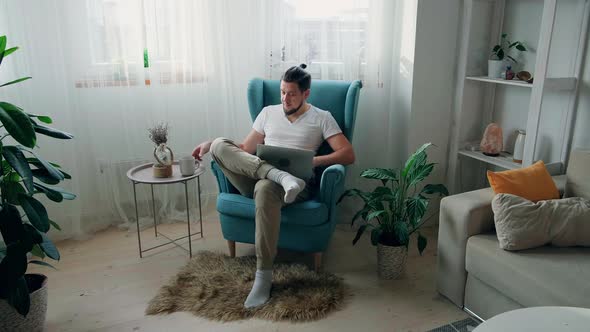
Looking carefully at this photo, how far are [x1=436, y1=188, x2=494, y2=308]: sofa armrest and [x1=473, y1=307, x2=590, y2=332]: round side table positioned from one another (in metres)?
0.60

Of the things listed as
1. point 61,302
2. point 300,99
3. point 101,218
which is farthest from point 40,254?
point 300,99

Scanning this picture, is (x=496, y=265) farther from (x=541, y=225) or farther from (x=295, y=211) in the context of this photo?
(x=295, y=211)

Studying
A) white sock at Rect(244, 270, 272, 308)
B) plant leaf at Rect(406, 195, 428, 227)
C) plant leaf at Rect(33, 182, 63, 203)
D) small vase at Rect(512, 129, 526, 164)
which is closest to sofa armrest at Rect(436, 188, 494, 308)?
plant leaf at Rect(406, 195, 428, 227)

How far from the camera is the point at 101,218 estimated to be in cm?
313

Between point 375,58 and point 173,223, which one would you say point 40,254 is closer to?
point 173,223

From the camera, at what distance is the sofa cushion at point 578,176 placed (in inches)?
83.1

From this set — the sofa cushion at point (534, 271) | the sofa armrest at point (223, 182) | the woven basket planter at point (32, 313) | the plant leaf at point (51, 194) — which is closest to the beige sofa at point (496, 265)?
the sofa cushion at point (534, 271)

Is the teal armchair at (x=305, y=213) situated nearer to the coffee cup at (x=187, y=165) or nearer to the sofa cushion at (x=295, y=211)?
the sofa cushion at (x=295, y=211)

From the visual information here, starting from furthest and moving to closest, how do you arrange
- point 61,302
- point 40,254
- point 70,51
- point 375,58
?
point 375,58
point 70,51
point 61,302
point 40,254

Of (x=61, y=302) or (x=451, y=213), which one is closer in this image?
(x=451, y=213)

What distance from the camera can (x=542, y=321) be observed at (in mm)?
1451

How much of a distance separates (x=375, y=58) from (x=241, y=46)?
85cm

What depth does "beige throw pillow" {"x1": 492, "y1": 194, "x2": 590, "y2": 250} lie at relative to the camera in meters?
1.92

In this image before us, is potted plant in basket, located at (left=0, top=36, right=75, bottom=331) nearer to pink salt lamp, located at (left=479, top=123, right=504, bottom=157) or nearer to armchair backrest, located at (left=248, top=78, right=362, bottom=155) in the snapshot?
armchair backrest, located at (left=248, top=78, right=362, bottom=155)
